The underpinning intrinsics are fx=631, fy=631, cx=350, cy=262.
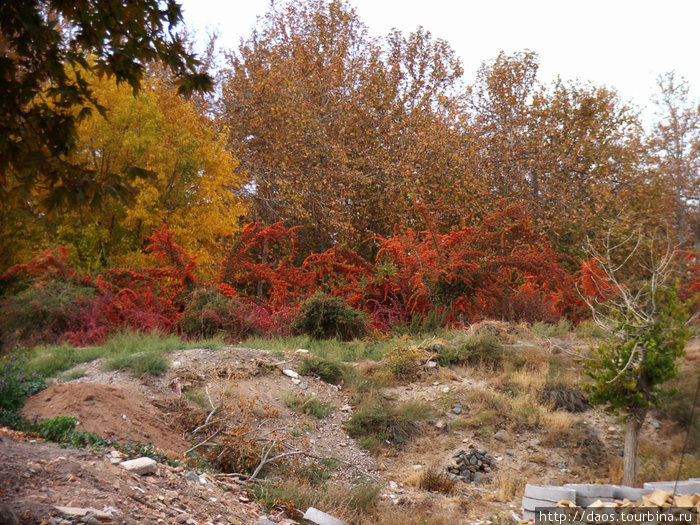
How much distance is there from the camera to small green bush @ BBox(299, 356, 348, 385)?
29.8ft

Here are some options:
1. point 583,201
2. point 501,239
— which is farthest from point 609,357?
point 583,201

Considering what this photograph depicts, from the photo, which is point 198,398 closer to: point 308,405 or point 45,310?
point 308,405

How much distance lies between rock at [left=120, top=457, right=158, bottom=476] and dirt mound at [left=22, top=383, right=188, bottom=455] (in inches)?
33.3

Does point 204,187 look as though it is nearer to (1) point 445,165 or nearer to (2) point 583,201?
(1) point 445,165

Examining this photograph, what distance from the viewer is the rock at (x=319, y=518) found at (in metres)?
5.20

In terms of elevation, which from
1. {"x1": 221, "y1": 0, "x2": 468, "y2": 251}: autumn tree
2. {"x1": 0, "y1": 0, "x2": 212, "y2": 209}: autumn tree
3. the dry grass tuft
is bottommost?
the dry grass tuft

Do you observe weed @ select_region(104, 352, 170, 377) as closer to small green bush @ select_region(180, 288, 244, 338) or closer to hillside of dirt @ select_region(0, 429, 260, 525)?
hillside of dirt @ select_region(0, 429, 260, 525)

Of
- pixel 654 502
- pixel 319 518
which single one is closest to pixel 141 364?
pixel 319 518

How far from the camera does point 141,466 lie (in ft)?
16.3

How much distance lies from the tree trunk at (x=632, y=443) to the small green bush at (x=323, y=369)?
14.5 ft

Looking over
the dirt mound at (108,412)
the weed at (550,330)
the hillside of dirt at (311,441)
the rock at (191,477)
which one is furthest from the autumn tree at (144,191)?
the rock at (191,477)

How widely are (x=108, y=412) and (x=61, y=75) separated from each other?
404cm

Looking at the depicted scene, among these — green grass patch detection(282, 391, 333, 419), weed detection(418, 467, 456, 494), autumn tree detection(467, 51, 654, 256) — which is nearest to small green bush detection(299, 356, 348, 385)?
green grass patch detection(282, 391, 333, 419)

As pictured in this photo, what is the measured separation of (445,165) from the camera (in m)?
19.1
